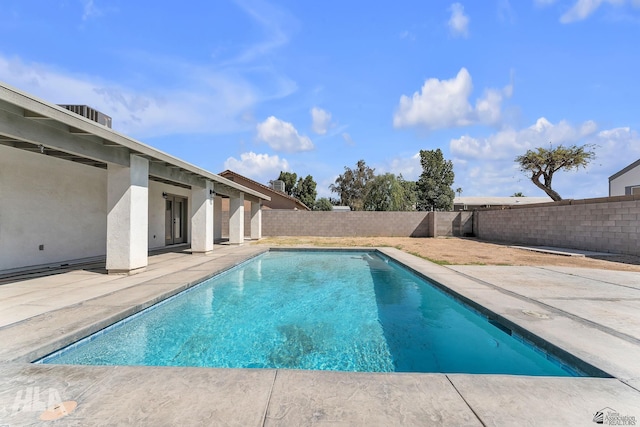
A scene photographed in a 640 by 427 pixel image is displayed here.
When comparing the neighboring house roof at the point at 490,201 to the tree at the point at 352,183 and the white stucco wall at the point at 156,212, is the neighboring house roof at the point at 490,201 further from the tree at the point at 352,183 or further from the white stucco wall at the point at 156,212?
the white stucco wall at the point at 156,212

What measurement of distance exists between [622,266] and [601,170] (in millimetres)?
19887

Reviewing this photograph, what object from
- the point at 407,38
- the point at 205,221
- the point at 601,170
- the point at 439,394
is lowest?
the point at 439,394

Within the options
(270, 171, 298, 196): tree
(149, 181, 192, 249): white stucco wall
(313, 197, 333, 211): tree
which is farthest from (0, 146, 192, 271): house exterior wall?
(270, 171, 298, 196): tree

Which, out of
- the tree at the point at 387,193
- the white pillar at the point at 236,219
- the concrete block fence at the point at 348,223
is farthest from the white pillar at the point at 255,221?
the tree at the point at 387,193

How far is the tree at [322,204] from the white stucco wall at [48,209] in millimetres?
32522

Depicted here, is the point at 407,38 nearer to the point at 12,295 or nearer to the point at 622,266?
the point at 622,266

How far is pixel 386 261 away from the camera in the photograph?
10.8m

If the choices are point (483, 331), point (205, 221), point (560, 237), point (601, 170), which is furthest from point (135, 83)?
point (601, 170)

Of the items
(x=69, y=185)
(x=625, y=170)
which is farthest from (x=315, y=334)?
(x=625, y=170)

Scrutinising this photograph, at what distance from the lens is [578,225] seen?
1203cm

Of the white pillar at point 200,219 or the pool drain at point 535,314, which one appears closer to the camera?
the pool drain at point 535,314

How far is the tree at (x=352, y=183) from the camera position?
42.3 metres

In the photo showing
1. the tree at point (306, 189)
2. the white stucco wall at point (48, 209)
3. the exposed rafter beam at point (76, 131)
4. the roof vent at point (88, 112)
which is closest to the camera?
the exposed rafter beam at point (76, 131)

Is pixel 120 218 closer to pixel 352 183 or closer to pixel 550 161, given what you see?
pixel 550 161
